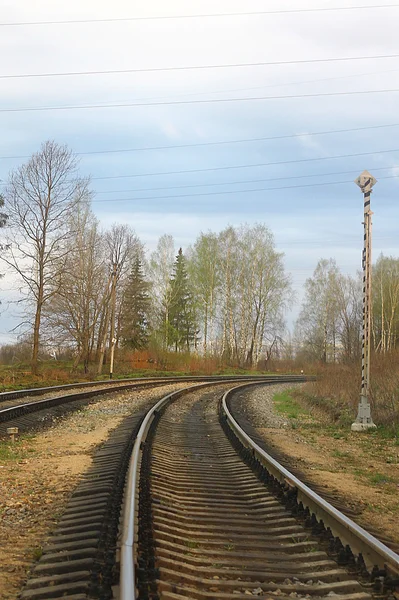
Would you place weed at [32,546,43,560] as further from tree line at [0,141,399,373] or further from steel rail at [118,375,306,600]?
tree line at [0,141,399,373]

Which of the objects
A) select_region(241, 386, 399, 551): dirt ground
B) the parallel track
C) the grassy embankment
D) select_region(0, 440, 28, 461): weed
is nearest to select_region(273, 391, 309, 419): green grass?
the grassy embankment

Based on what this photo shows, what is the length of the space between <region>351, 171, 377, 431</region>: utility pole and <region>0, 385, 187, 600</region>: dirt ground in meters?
5.74

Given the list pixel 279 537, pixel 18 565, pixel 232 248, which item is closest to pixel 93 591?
pixel 18 565

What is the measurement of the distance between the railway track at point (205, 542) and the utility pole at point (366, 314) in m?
6.33

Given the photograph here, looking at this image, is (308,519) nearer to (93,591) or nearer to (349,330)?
(93,591)

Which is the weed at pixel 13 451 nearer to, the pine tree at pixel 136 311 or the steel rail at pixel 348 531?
the steel rail at pixel 348 531

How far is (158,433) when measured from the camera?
12.2 metres

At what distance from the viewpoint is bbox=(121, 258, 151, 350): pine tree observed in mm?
54812

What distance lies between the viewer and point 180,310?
207ft

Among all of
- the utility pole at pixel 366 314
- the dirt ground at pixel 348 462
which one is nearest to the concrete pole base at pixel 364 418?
the utility pole at pixel 366 314

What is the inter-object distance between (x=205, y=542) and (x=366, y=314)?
1008 centimetres

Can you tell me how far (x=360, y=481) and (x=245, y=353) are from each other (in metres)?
55.7

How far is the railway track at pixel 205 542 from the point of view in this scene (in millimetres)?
3898

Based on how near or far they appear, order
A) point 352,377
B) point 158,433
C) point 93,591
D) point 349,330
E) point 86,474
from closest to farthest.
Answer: point 93,591
point 86,474
point 158,433
point 352,377
point 349,330
